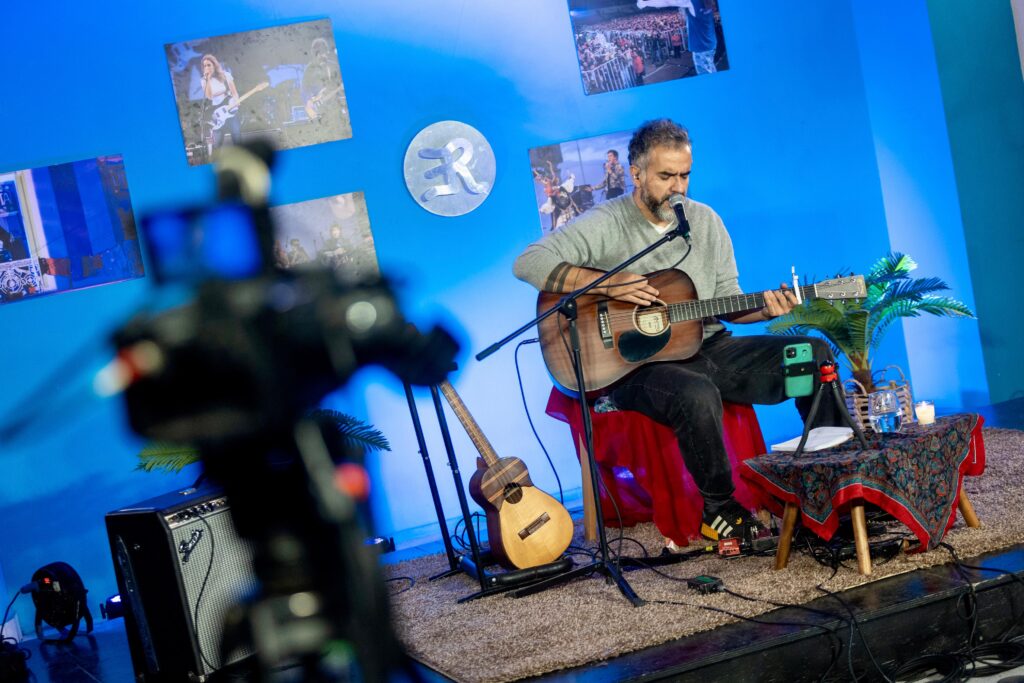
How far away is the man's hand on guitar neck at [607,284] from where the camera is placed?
12.3 ft

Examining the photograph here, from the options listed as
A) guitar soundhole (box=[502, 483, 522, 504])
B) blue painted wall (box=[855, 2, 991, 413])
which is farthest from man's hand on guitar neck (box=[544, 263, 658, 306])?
blue painted wall (box=[855, 2, 991, 413])

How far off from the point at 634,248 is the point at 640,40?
183 cm

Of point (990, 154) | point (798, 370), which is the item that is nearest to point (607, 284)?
point (798, 370)

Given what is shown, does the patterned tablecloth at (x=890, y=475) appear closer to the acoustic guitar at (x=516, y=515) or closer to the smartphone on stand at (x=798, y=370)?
the smartphone on stand at (x=798, y=370)

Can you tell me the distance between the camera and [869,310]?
202 inches

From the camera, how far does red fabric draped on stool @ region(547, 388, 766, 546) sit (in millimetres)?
3754

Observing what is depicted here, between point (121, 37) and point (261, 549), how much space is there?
3.96m

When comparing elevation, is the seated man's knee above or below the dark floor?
above

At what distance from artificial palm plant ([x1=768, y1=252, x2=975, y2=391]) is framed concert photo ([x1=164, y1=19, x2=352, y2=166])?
102 inches

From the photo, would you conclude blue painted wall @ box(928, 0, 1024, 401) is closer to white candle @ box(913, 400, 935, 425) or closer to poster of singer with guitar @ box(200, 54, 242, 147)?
white candle @ box(913, 400, 935, 425)

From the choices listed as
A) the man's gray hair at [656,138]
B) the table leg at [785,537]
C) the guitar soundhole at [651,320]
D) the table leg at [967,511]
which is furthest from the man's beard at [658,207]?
the table leg at [967,511]

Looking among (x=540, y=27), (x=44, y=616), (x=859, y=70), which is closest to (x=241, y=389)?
(x=44, y=616)

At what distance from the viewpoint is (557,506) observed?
3711mm

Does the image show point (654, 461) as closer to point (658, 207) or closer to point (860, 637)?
point (658, 207)
